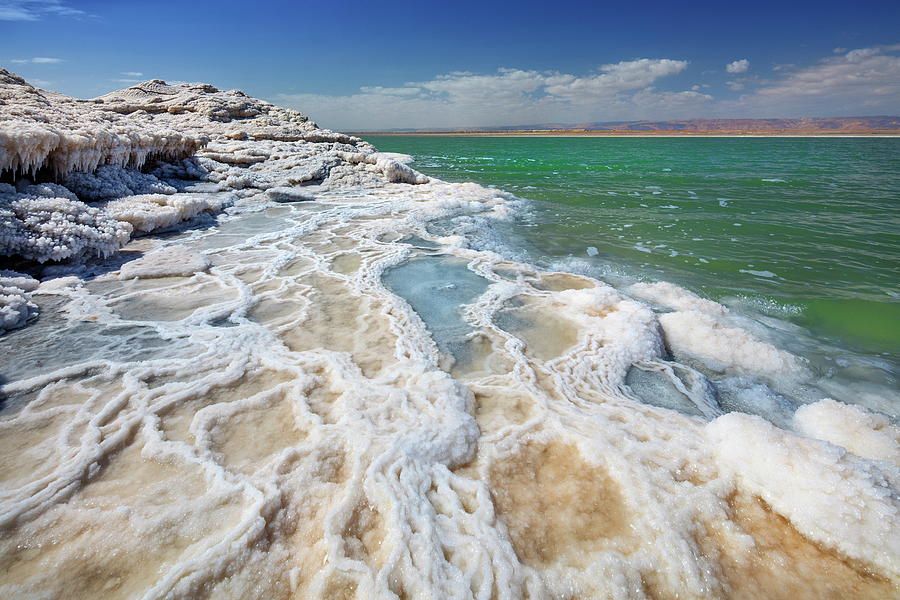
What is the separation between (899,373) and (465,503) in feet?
16.1

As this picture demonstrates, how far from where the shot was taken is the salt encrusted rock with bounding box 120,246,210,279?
5398mm

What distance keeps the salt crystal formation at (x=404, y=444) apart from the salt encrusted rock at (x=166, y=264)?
0.05m

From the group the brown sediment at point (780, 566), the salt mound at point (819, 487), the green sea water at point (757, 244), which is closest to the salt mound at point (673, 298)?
the green sea water at point (757, 244)

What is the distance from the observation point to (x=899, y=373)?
415 cm

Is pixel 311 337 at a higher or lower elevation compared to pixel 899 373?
higher

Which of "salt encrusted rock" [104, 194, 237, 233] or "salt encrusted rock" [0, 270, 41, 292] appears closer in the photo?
"salt encrusted rock" [0, 270, 41, 292]

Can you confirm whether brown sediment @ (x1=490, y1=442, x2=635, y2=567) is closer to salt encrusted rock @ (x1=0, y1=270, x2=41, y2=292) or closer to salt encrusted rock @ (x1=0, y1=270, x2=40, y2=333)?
salt encrusted rock @ (x1=0, y1=270, x2=40, y2=333)

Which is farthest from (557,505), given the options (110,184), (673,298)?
(110,184)

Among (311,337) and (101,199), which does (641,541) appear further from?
(101,199)

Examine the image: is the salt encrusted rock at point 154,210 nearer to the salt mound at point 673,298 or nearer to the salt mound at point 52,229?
the salt mound at point 52,229

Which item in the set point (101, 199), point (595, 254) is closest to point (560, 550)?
point (595, 254)

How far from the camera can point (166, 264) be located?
5746 mm

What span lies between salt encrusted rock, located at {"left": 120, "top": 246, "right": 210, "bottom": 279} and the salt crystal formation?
5cm

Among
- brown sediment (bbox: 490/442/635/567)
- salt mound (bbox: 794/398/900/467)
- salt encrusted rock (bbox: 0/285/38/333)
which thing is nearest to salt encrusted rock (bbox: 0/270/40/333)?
salt encrusted rock (bbox: 0/285/38/333)
